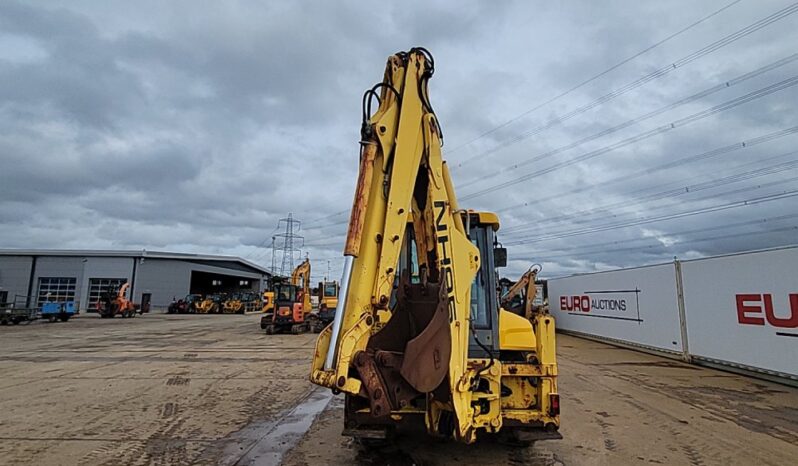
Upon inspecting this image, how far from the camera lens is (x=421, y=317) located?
4059 mm

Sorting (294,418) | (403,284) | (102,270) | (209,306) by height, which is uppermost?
(102,270)

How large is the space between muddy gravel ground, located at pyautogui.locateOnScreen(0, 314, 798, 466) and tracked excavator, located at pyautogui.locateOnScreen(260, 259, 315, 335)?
9128 mm

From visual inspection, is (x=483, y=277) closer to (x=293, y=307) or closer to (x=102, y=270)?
(x=293, y=307)

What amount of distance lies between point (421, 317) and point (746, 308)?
10.1 meters

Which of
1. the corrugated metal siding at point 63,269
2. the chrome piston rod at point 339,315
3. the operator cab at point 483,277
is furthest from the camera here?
the corrugated metal siding at point 63,269

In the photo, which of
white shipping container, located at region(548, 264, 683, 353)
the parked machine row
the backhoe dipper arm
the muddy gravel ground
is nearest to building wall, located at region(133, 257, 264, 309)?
the parked machine row

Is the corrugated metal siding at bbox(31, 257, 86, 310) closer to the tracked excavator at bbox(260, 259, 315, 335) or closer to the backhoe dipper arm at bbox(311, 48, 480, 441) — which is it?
the tracked excavator at bbox(260, 259, 315, 335)

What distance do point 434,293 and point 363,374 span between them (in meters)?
1.11

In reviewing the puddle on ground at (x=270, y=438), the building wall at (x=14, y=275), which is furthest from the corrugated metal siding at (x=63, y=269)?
the puddle on ground at (x=270, y=438)

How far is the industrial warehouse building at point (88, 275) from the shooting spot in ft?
139

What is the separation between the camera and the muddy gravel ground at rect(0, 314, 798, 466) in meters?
5.09

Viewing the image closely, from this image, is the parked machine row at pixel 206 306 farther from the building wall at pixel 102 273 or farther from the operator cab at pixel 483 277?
the operator cab at pixel 483 277

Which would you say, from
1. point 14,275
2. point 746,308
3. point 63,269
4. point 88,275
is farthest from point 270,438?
point 14,275

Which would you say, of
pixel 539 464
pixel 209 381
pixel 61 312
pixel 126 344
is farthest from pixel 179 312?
pixel 539 464
